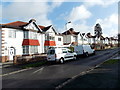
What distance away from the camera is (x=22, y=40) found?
2870 cm

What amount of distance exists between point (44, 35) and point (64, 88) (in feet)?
94.0

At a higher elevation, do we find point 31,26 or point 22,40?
point 31,26

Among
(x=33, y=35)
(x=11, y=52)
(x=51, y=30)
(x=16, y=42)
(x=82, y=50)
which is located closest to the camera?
(x=82, y=50)

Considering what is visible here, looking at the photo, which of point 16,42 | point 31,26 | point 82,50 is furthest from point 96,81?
point 31,26

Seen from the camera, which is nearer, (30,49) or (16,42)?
(16,42)

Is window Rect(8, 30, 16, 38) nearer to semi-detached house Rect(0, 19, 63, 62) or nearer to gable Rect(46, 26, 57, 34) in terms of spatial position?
semi-detached house Rect(0, 19, 63, 62)

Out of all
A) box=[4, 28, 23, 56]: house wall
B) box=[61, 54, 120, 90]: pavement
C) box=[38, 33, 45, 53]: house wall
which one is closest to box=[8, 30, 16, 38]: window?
box=[4, 28, 23, 56]: house wall

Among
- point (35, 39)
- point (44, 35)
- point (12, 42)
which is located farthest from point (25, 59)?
point (44, 35)

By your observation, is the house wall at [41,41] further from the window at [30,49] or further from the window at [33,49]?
the window at [30,49]

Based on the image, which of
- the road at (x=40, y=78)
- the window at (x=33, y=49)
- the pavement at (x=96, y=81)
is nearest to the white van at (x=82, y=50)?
the window at (x=33, y=49)

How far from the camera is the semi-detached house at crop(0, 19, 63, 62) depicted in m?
25.4

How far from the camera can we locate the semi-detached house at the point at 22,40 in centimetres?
2539

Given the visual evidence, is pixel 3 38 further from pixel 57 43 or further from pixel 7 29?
pixel 57 43

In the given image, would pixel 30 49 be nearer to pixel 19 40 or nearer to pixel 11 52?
pixel 19 40
